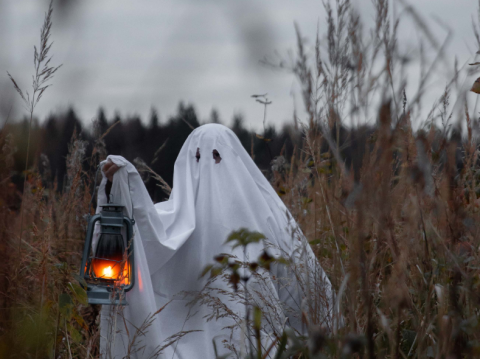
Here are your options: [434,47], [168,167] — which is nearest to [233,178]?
[434,47]

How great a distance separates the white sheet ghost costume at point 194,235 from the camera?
232cm

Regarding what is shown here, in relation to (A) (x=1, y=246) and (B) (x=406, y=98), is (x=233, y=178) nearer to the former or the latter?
(B) (x=406, y=98)

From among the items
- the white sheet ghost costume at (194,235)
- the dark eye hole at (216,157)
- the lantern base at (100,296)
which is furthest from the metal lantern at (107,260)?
the dark eye hole at (216,157)

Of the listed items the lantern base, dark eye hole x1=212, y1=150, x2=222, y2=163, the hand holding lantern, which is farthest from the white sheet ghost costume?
the lantern base

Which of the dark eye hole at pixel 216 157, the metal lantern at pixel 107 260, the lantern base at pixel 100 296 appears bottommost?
the lantern base at pixel 100 296

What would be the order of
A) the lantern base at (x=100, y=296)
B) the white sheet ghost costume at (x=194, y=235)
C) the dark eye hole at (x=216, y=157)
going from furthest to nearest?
1. the dark eye hole at (x=216, y=157)
2. the white sheet ghost costume at (x=194, y=235)
3. the lantern base at (x=100, y=296)

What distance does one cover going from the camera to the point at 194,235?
2.87m

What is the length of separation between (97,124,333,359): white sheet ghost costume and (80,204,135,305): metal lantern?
0.46 meters

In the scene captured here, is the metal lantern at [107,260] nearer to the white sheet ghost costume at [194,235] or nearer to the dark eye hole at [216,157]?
the white sheet ghost costume at [194,235]

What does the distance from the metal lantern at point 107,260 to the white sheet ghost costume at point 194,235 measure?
0.46m

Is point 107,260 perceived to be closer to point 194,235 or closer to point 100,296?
point 100,296

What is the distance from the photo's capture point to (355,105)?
96cm

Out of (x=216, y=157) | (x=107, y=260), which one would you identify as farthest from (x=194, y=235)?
(x=107, y=260)

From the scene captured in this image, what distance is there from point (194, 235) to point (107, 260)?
119 centimetres
